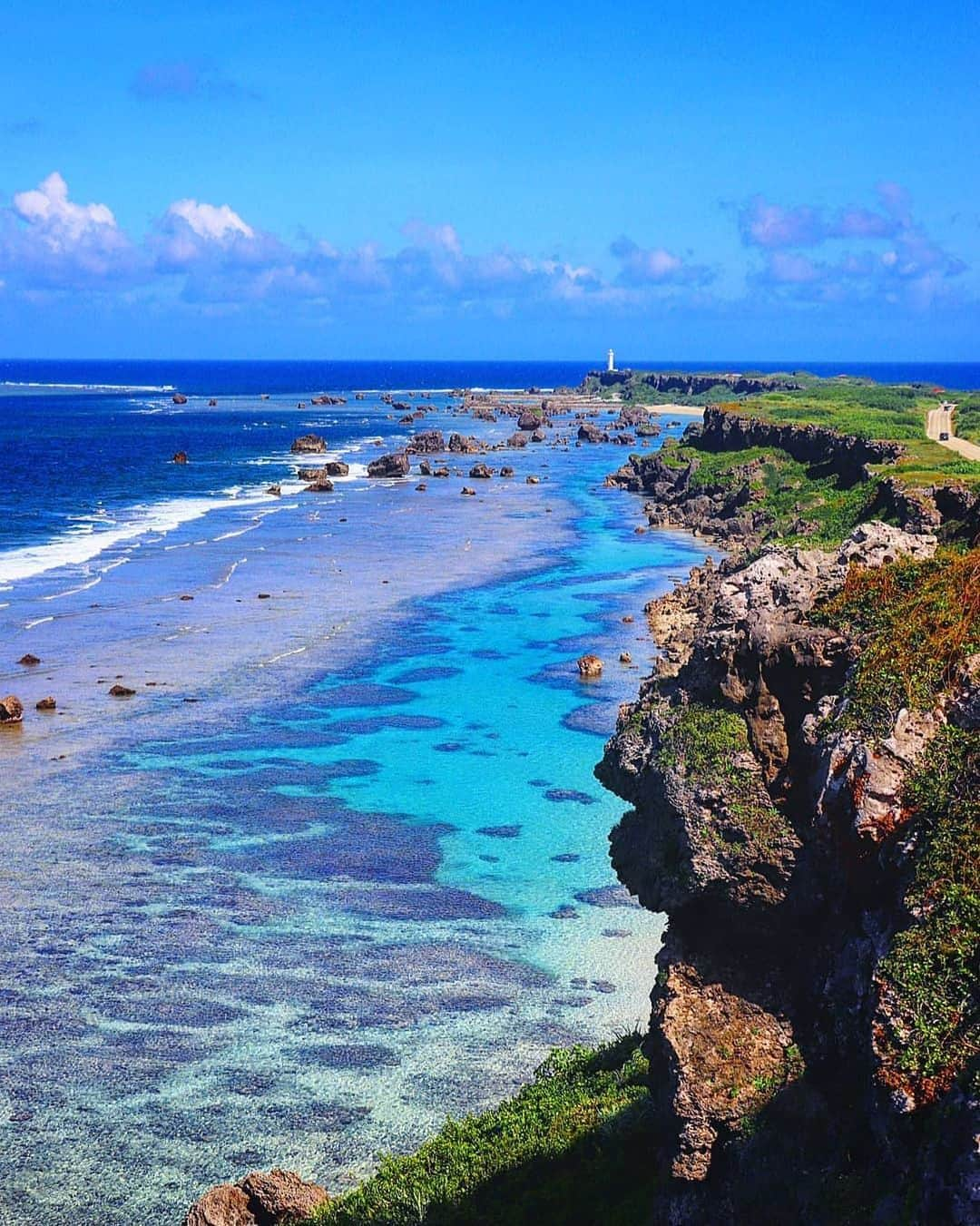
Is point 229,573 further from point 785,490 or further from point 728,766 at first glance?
point 728,766

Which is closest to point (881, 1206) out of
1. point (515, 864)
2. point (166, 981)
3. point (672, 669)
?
point (166, 981)

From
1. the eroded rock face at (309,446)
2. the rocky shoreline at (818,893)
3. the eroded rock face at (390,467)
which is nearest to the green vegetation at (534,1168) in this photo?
the rocky shoreline at (818,893)

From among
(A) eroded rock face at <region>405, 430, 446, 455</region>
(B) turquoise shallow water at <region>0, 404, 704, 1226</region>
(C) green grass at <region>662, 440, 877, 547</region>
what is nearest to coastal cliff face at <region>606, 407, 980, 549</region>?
(C) green grass at <region>662, 440, 877, 547</region>

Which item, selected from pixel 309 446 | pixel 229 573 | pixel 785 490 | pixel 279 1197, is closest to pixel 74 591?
pixel 229 573

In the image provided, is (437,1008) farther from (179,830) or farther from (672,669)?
(672,669)

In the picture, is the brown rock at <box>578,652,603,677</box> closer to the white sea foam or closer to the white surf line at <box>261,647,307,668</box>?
the white surf line at <box>261,647,307,668</box>

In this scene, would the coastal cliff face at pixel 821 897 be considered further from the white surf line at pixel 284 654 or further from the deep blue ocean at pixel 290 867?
the white surf line at pixel 284 654
